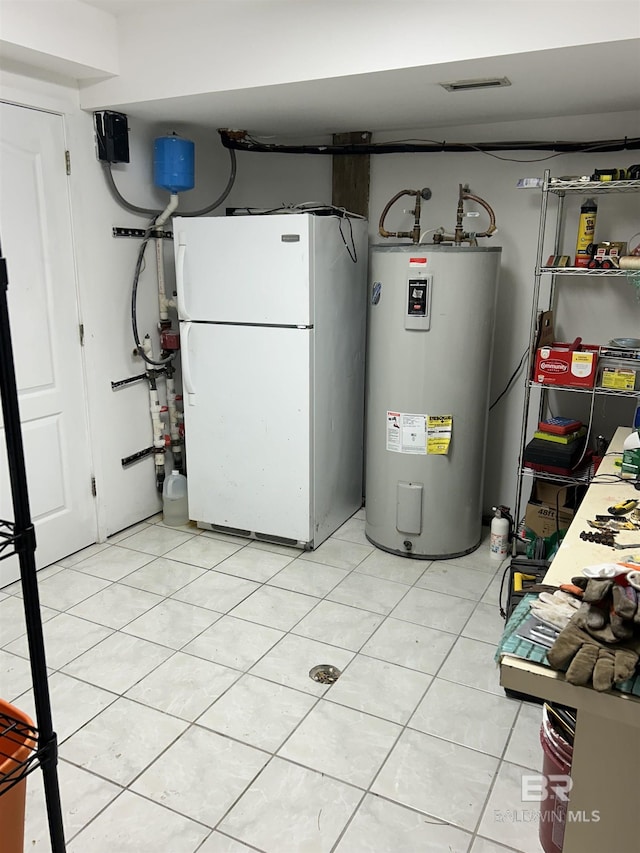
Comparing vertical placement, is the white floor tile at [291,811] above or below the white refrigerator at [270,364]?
below

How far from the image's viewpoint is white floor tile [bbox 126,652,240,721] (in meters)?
2.24

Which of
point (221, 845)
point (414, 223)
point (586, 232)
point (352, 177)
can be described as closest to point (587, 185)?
point (586, 232)

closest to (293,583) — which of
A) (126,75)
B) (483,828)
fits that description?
(483,828)

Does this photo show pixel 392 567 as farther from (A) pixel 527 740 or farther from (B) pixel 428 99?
(B) pixel 428 99

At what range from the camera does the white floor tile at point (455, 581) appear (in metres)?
3.03

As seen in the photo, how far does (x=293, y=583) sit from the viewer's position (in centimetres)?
A: 309

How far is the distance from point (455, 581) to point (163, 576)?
4.62 feet

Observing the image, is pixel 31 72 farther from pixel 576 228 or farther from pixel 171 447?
pixel 576 228

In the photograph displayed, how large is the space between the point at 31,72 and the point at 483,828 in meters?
3.28

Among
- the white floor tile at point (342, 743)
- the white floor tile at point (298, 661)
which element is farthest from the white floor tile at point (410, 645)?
the white floor tile at point (342, 743)

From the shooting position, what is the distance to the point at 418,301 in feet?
10.0

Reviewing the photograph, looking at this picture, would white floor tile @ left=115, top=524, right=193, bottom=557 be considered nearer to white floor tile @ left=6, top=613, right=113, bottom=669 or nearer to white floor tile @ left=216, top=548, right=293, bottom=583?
white floor tile @ left=216, top=548, right=293, bottom=583

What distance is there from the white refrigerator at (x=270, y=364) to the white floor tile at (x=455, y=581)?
64 centimetres

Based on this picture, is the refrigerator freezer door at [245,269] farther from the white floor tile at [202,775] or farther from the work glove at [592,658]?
the work glove at [592,658]
